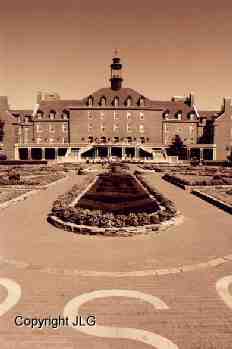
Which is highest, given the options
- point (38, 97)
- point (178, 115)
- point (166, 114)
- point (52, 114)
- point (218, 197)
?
point (38, 97)

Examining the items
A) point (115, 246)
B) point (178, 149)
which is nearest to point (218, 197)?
point (115, 246)

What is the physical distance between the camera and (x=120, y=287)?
23.4 feet

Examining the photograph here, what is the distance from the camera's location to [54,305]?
6.27 meters

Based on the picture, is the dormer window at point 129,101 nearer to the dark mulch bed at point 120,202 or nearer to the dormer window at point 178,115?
the dormer window at point 178,115

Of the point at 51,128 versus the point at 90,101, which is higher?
the point at 90,101

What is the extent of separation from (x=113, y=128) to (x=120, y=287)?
7648cm

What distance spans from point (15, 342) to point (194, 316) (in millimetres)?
3294

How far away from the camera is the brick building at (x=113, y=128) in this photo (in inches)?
3039

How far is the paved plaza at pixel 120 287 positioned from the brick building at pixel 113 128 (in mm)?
65163

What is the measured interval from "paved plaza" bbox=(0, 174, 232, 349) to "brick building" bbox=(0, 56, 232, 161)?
65.2m

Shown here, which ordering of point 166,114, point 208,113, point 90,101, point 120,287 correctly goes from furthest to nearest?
1. point 208,113
2. point 166,114
3. point 90,101
4. point 120,287

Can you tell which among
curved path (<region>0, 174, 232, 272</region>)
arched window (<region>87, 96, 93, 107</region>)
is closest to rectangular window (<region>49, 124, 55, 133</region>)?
arched window (<region>87, 96, 93, 107</region>)

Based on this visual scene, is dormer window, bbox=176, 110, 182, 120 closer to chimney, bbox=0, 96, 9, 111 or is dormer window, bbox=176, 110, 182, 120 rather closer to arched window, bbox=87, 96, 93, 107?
arched window, bbox=87, 96, 93, 107

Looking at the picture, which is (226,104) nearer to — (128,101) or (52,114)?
(128,101)
